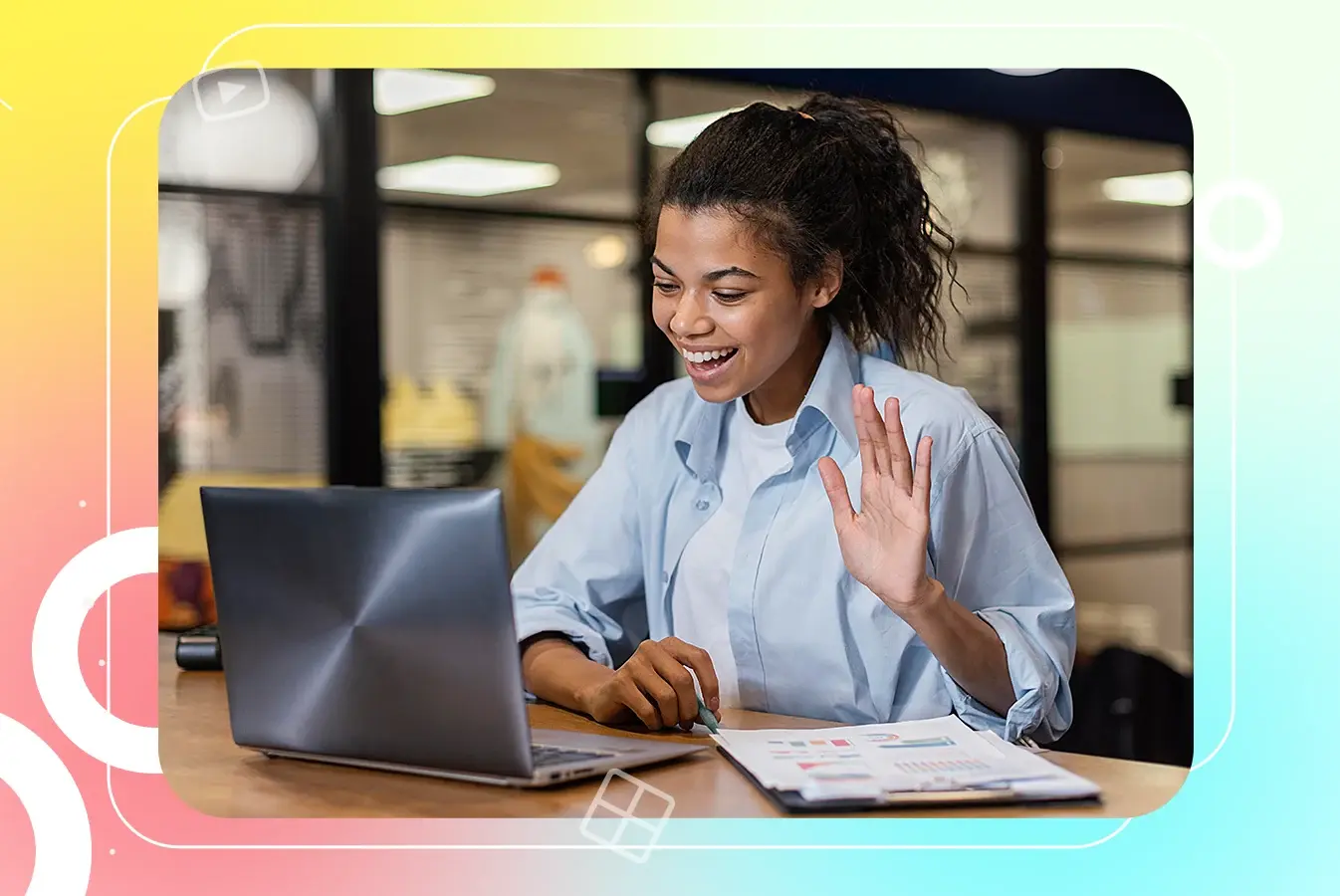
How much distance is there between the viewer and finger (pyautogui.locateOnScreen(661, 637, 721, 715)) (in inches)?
51.5

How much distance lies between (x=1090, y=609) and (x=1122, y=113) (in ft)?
5.29

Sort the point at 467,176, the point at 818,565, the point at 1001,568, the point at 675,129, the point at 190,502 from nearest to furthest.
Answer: the point at 1001,568
the point at 818,565
the point at 190,502
the point at 467,176
the point at 675,129

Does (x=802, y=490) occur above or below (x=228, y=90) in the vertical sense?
below

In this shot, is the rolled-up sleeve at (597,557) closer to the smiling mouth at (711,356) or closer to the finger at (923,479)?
the smiling mouth at (711,356)

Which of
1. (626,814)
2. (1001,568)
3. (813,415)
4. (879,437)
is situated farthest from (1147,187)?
(626,814)

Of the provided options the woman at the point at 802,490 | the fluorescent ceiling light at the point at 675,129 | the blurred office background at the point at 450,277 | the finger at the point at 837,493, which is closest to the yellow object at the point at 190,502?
the blurred office background at the point at 450,277

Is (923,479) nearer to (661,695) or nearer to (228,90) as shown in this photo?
(661,695)

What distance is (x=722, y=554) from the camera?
1.74 meters

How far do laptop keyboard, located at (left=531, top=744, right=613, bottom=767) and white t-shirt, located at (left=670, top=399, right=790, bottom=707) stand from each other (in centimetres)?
58

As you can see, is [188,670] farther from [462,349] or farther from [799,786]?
[462,349]

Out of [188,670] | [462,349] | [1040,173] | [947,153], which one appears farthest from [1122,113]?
[188,670]

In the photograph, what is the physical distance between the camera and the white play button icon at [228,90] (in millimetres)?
1284

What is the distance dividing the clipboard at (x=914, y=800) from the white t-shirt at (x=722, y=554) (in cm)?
64

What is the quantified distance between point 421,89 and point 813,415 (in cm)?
189
